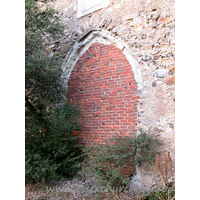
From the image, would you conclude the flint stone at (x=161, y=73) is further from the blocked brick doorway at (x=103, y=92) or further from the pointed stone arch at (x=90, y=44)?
the blocked brick doorway at (x=103, y=92)

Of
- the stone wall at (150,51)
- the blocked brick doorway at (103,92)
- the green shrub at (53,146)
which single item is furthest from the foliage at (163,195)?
the green shrub at (53,146)

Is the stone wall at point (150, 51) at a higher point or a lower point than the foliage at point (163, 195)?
higher

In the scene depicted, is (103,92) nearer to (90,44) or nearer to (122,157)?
(90,44)

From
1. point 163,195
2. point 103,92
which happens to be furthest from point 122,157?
point 103,92

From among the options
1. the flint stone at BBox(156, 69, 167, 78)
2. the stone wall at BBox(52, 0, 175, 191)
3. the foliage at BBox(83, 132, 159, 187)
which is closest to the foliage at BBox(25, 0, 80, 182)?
the foliage at BBox(83, 132, 159, 187)

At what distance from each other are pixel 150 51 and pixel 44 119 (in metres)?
2.72

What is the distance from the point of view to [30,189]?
400cm

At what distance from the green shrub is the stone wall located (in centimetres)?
153

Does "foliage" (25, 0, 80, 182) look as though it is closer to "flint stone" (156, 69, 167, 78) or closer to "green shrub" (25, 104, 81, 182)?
"green shrub" (25, 104, 81, 182)

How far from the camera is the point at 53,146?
420cm

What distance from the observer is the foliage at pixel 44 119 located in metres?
3.99

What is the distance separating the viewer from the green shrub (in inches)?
155

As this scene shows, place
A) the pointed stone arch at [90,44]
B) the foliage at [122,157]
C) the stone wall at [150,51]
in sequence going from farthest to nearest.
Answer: the pointed stone arch at [90,44] < the stone wall at [150,51] < the foliage at [122,157]

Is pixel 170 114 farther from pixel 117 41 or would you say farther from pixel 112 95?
pixel 117 41
